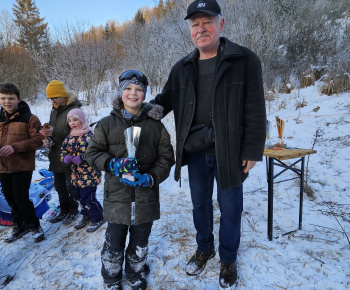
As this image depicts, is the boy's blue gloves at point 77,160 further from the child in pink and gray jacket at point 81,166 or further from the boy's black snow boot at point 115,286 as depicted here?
the boy's black snow boot at point 115,286

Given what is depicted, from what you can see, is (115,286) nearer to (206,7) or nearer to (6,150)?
(6,150)

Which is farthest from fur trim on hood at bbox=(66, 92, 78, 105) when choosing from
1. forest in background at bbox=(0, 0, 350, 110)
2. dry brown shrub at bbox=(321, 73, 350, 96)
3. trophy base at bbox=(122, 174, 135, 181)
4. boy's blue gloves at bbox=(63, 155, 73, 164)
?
dry brown shrub at bbox=(321, 73, 350, 96)

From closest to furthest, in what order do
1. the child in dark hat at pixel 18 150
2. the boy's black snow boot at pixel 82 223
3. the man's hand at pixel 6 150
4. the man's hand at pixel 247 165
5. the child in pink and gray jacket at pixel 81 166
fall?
the man's hand at pixel 247 165
the man's hand at pixel 6 150
the child in dark hat at pixel 18 150
the child in pink and gray jacket at pixel 81 166
the boy's black snow boot at pixel 82 223

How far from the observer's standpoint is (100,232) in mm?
2709

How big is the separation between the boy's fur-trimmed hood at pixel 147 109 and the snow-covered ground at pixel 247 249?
58.5 inches

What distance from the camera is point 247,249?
2.28 meters

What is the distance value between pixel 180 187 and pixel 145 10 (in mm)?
33678

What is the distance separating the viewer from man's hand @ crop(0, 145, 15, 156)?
244 cm

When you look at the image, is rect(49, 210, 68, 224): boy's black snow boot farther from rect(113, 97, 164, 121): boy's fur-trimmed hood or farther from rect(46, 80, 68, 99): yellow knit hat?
rect(113, 97, 164, 121): boy's fur-trimmed hood

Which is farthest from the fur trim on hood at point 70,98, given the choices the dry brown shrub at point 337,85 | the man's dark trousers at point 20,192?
the dry brown shrub at point 337,85

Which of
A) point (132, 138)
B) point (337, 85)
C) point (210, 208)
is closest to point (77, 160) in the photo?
point (132, 138)

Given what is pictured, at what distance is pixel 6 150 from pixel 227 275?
8.83ft

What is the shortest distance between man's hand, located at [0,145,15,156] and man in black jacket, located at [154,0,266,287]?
1.99 meters

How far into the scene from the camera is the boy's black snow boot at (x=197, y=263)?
1.99 meters
